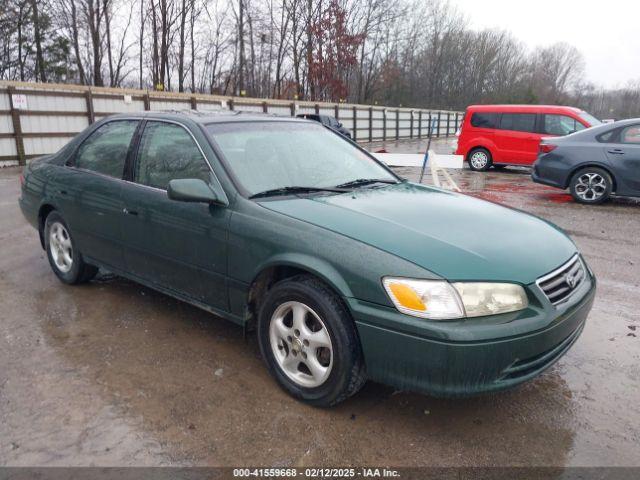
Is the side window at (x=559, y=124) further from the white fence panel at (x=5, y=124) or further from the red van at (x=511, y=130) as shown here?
the white fence panel at (x=5, y=124)

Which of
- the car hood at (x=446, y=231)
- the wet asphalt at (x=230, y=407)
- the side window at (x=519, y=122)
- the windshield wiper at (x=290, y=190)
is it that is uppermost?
the side window at (x=519, y=122)

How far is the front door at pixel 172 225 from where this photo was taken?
3.06 metres

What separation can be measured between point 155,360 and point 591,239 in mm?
5718

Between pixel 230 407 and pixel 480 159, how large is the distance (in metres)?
13.5

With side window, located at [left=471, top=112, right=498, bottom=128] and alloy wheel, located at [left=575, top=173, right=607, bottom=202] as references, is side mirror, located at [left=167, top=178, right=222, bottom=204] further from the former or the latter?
side window, located at [left=471, top=112, right=498, bottom=128]

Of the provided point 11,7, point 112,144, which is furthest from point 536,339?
point 11,7

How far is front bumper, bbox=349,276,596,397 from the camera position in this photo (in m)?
2.21

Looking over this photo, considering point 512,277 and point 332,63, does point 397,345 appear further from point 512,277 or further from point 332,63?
point 332,63

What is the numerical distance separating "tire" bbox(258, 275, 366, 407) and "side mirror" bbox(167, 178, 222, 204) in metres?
0.68

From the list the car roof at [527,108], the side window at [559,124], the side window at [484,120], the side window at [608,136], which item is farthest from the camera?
the side window at [484,120]

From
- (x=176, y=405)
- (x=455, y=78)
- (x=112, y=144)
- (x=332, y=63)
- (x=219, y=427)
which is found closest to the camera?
(x=219, y=427)

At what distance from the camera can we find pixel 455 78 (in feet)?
210

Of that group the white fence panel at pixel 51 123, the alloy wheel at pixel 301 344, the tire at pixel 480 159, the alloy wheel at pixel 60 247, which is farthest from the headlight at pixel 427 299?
the white fence panel at pixel 51 123

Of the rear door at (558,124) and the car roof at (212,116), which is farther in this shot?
the rear door at (558,124)
